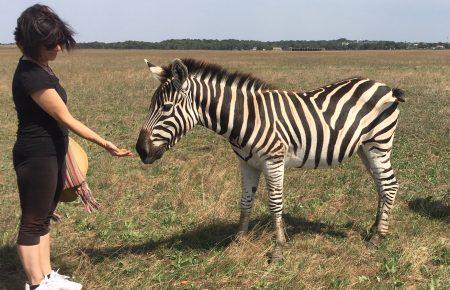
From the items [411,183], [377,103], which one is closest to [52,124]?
[377,103]

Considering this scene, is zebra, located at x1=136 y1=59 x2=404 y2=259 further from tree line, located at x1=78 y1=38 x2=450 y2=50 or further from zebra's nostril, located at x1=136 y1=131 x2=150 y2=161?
tree line, located at x1=78 y1=38 x2=450 y2=50

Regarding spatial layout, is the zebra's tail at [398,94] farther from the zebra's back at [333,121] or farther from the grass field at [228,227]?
the grass field at [228,227]

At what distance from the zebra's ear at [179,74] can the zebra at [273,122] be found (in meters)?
0.01

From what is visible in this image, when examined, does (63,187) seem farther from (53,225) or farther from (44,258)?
(53,225)

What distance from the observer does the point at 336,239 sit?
5434 mm

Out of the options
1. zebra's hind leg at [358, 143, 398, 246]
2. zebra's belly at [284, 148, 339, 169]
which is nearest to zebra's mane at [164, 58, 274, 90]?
zebra's belly at [284, 148, 339, 169]

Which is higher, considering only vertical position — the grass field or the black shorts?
the black shorts

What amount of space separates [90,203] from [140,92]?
16647 millimetres

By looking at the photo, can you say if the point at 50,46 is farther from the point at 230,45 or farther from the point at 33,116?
the point at 230,45

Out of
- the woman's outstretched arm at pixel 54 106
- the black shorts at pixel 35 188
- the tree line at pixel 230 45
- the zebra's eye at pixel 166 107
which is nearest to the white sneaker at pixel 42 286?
the black shorts at pixel 35 188

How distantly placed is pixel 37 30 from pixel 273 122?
262 cm

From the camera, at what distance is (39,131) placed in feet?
11.0

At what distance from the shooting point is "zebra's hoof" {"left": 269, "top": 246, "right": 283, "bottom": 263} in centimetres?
476

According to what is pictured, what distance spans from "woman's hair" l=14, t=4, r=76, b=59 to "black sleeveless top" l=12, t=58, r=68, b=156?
14cm
